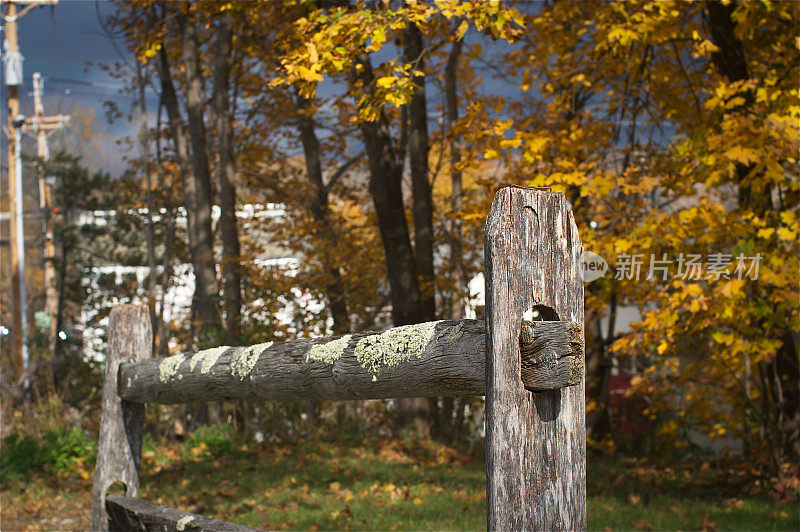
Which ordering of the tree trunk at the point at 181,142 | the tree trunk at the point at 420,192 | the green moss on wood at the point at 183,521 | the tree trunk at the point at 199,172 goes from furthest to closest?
the tree trunk at the point at 181,142, the tree trunk at the point at 199,172, the tree trunk at the point at 420,192, the green moss on wood at the point at 183,521

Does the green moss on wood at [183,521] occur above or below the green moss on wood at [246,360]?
below

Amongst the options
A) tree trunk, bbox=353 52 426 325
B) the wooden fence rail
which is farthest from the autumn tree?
the wooden fence rail

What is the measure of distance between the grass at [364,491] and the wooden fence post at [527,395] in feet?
11.9

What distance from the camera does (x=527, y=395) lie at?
196cm

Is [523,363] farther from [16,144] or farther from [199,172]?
[16,144]

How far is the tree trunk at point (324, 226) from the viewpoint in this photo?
39.5 feet

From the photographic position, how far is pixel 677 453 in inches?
457

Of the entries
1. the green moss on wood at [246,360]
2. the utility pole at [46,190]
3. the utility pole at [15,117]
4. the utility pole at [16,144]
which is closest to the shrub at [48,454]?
the green moss on wood at [246,360]

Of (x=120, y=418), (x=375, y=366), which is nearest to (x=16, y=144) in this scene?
(x=120, y=418)

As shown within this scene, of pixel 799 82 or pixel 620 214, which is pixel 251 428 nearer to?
pixel 620 214

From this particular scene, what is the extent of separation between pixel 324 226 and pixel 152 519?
31.2 ft

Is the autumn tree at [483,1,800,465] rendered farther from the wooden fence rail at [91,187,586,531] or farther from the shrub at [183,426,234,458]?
the shrub at [183,426,234,458]

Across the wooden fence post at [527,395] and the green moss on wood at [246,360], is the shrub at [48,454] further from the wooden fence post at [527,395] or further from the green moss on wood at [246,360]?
the wooden fence post at [527,395]

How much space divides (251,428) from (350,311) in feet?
11.3
